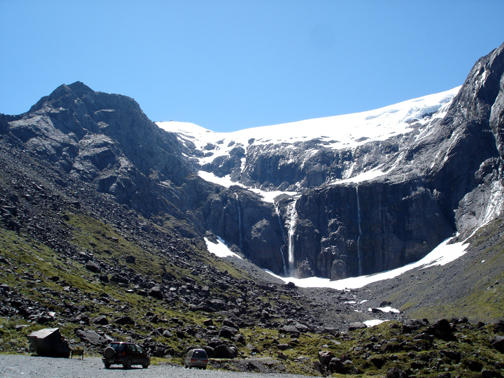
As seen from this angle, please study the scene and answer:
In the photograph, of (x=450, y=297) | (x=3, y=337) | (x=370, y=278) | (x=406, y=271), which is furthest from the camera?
(x=370, y=278)

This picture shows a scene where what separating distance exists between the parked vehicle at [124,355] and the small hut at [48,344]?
4623 mm

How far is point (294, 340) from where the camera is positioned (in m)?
71.8

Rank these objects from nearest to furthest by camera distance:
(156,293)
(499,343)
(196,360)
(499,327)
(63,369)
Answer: (63,369)
(499,343)
(196,360)
(499,327)
(156,293)

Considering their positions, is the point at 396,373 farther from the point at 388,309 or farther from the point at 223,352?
the point at 388,309

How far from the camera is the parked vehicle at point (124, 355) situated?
36531 mm

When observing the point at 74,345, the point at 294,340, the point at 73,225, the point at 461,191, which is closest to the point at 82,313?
the point at 74,345

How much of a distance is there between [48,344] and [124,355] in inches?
267

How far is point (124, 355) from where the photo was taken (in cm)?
3734

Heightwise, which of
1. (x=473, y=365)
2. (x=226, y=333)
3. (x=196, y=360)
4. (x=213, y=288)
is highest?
(x=213, y=288)

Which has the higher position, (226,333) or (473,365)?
(473,365)

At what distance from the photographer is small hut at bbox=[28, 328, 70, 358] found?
37.0m

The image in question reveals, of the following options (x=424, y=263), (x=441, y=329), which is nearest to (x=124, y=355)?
(x=441, y=329)

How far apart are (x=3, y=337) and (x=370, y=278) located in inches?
6765

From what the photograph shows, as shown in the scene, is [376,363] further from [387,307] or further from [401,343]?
[387,307]
